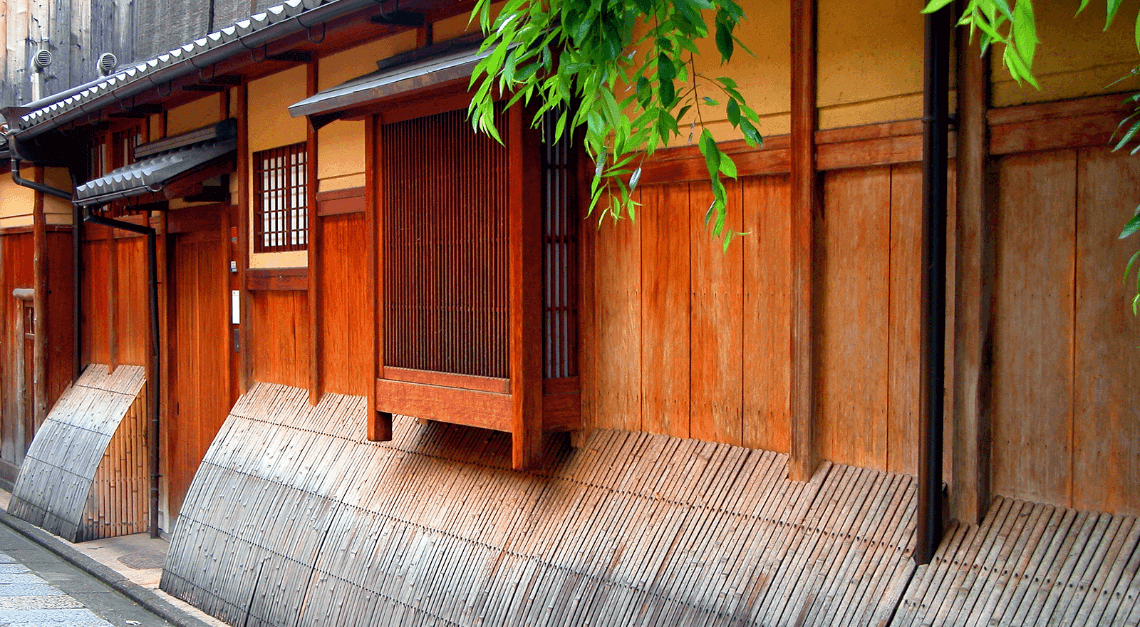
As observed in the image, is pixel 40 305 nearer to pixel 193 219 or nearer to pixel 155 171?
pixel 193 219

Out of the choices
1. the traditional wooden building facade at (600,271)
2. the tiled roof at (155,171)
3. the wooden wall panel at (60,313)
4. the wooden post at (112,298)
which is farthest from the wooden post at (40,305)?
the tiled roof at (155,171)

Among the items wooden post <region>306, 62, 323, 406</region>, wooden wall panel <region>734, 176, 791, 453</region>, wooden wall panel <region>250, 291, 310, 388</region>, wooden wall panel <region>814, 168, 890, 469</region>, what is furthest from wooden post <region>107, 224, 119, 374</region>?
wooden wall panel <region>814, 168, 890, 469</region>

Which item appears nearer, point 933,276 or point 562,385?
point 933,276

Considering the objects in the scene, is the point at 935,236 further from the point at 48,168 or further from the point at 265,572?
the point at 48,168

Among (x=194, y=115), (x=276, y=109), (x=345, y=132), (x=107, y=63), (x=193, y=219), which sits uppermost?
(x=107, y=63)

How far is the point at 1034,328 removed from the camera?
14.0 feet

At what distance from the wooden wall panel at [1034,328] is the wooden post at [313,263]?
6.01 meters

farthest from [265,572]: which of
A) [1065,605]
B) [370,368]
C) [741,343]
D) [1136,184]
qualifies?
[1136,184]

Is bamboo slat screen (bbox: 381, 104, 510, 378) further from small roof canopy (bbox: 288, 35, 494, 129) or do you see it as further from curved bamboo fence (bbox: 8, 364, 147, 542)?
curved bamboo fence (bbox: 8, 364, 147, 542)

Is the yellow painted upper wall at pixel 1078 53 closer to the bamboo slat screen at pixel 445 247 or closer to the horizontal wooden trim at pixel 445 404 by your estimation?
the bamboo slat screen at pixel 445 247

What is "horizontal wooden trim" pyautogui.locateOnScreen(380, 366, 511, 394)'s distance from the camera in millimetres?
6195

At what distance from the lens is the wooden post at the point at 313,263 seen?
28.4 ft

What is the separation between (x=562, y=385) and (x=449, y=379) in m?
0.85

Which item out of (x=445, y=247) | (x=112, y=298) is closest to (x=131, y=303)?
(x=112, y=298)
